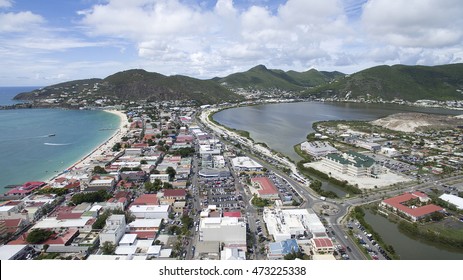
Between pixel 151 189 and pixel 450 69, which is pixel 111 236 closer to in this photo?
pixel 151 189

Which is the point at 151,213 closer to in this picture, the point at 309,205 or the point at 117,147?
the point at 309,205

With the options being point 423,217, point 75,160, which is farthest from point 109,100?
point 423,217

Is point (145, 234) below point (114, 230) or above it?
below

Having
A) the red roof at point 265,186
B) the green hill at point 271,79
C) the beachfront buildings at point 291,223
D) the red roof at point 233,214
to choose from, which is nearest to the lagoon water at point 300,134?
the beachfront buildings at point 291,223

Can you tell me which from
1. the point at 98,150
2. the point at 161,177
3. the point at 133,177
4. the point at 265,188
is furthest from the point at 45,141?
the point at 265,188

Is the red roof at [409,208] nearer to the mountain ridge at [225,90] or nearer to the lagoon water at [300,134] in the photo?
the lagoon water at [300,134]

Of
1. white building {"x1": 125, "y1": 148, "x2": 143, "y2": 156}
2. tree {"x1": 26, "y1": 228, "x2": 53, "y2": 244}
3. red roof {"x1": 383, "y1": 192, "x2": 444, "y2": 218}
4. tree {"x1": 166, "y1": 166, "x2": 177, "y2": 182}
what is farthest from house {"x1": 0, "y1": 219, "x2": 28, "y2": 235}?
red roof {"x1": 383, "y1": 192, "x2": 444, "y2": 218}
